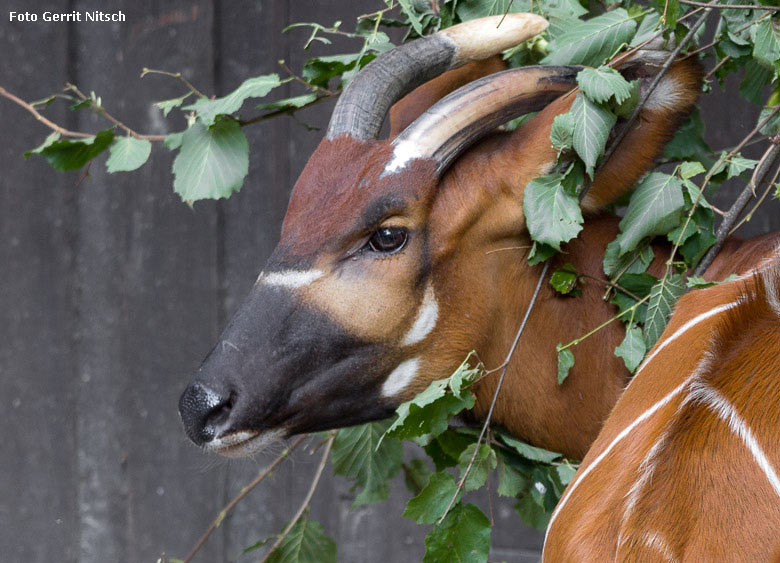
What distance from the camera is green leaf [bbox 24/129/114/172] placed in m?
1.96

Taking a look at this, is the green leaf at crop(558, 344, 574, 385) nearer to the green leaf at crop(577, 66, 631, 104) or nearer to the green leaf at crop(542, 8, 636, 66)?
the green leaf at crop(577, 66, 631, 104)

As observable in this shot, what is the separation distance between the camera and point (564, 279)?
1643mm

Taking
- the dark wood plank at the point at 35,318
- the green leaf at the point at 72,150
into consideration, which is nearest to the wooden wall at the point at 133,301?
the dark wood plank at the point at 35,318

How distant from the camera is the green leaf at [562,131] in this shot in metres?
1.51

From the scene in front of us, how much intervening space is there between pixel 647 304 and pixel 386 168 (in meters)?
0.54

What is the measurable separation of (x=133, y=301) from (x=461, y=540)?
2.19 metres

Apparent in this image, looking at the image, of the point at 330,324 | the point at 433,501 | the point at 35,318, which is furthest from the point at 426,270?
the point at 35,318

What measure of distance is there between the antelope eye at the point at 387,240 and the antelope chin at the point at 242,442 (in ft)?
1.22

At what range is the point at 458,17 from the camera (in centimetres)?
193

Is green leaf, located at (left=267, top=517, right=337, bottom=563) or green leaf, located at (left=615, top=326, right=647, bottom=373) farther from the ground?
green leaf, located at (left=615, top=326, right=647, bottom=373)

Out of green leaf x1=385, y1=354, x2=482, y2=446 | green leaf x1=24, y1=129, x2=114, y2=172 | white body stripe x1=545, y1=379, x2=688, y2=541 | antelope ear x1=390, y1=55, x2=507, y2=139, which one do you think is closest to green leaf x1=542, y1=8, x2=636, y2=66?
antelope ear x1=390, y1=55, x2=507, y2=139

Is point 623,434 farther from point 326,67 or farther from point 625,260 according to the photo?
point 326,67

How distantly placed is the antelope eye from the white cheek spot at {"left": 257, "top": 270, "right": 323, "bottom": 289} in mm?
110

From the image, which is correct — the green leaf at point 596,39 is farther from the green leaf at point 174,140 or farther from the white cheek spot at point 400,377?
the green leaf at point 174,140
